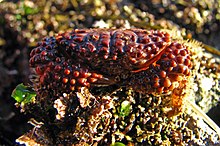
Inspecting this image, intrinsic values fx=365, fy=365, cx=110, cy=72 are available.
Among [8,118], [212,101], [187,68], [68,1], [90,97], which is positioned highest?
[68,1]

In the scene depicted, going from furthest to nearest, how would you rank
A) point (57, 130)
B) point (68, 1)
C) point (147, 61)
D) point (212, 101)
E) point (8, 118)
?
point (68, 1)
point (8, 118)
point (212, 101)
point (57, 130)
point (147, 61)

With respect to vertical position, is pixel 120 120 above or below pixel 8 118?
above

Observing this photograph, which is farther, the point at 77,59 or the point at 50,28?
the point at 50,28

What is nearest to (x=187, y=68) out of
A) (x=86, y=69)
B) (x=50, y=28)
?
(x=86, y=69)

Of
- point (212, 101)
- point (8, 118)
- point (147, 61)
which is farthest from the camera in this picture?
point (8, 118)

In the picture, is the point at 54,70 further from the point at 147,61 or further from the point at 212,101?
the point at 212,101

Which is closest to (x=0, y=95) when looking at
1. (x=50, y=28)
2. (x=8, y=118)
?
(x=8, y=118)

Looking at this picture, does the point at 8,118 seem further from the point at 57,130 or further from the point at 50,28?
the point at 57,130
